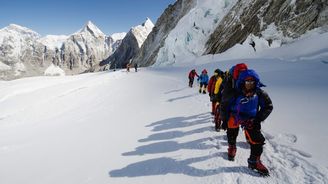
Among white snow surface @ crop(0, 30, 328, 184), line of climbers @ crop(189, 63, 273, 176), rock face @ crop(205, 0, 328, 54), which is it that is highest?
rock face @ crop(205, 0, 328, 54)

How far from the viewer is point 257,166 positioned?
5.12 m

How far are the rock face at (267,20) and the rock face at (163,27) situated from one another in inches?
1374

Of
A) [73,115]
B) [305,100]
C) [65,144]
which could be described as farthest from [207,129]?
[73,115]

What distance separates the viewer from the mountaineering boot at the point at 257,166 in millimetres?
5039

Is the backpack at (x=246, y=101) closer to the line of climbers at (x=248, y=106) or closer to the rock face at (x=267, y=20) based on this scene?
the line of climbers at (x=248, y=106)

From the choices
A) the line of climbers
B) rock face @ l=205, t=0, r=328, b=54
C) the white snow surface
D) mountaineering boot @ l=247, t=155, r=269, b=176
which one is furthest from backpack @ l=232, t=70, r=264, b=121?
rock face @ l=205, t=0, r=328, b=54

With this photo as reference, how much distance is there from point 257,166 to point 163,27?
95.4m

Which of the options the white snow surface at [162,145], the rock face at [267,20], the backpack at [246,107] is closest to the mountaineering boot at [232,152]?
the white snow surface at [162,145]

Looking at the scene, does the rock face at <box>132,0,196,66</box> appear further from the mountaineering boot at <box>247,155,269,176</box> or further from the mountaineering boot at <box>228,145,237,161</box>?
the mountaineering boot at <box>247,155,269,176</box>

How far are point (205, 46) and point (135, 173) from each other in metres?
48.8

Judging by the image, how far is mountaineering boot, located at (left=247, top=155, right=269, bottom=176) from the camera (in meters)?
5.04

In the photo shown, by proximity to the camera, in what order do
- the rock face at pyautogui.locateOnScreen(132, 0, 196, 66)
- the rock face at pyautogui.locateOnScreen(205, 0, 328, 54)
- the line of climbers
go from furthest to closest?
the rock face at pyautogui.locateOnScreen(132, 0, 196, 66) → the rock face at pyautogui.locateOnScreen(205, 0, 328, 54) → the line of climbers

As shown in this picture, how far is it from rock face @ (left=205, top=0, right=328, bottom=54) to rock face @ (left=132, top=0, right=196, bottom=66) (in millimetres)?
34899

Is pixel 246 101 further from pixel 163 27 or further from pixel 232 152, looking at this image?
→ pixel 163 27
